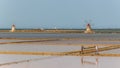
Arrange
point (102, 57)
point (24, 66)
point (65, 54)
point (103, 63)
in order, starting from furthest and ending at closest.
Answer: point (65, 54) < point (102, 57) < point (103, 63) < point (24, 66)

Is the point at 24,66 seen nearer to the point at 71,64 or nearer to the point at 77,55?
the point at 71,64

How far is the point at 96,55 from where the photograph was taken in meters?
31.1

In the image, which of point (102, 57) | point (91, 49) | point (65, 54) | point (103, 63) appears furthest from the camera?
point (91, 49)

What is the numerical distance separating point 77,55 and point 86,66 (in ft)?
24.1

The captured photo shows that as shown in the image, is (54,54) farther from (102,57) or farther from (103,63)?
(103,63)

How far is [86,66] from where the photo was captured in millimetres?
23844

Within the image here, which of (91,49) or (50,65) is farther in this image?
(91,49)

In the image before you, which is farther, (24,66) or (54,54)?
(54,54)

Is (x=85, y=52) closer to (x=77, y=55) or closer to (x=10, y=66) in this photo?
(x=77, y=55)

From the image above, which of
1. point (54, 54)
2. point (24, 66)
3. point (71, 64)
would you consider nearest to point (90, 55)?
point (54, 54)

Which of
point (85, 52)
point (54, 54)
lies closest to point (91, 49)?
point (85, 52)

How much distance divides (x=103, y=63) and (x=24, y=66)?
18.4ft

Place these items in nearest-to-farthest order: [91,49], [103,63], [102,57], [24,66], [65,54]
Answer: [24,66]
[103,63]
[102,57]
[65,54]
[91,49]

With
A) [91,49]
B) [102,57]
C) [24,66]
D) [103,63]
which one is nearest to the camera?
[24,66]
